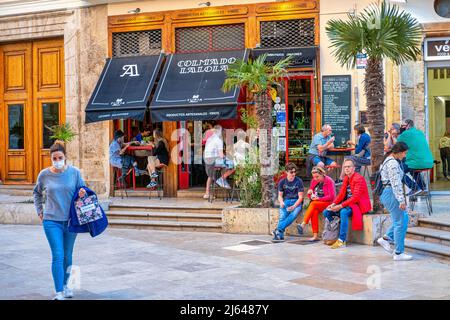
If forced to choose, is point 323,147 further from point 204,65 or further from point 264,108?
point 204,65

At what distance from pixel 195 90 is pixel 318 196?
5.09 metres

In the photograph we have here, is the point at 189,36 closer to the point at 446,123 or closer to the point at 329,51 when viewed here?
the point at 329,51

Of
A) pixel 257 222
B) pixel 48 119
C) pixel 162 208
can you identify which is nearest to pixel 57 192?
pixel 257 222

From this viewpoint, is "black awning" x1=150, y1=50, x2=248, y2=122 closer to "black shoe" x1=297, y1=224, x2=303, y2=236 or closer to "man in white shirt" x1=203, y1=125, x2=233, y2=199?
"man in white shirt" x1=203, y1=125, x2=233, y2=199

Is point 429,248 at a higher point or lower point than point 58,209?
lower

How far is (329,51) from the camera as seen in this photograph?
15.2 metres

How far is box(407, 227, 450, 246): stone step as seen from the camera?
10397mm

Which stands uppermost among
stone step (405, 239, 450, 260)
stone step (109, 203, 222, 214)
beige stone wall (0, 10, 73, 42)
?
beige stone wall (0, 10, 73, 42)

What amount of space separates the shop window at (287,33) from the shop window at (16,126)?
7.32 meters

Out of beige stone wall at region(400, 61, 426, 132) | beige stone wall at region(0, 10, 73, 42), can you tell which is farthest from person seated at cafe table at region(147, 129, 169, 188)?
beige stone wall at region(400, 61, 426, 132)

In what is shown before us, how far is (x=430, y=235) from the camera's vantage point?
1066cm

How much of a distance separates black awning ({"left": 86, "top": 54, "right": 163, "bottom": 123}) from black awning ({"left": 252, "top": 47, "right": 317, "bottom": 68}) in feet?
9.40

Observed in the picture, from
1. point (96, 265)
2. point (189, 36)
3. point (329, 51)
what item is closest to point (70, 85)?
point (189, 36)
